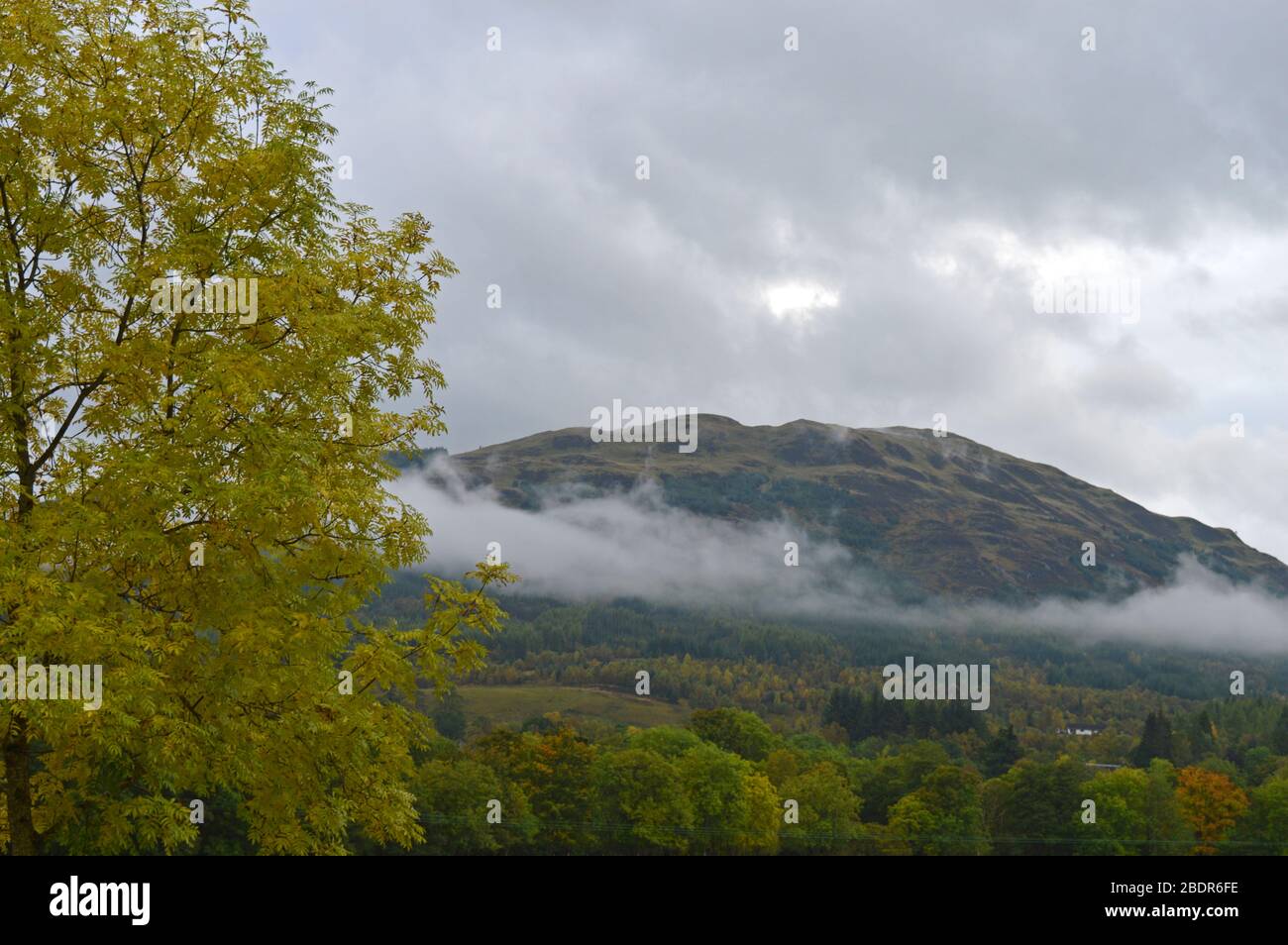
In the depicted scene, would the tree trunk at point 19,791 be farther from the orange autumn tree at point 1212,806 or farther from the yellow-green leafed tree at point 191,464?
the orange autumn tree at point 1212,806

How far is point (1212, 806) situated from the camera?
432 ft

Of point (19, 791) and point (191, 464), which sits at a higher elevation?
point (191, 464)

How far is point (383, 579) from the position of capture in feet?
54.3

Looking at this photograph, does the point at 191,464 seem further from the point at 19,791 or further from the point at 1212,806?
the point at 1212,806

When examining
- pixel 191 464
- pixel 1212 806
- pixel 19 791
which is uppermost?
pixel 191 464

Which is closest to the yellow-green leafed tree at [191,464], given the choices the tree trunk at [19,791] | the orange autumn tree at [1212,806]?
the tree trunk at [19,791]

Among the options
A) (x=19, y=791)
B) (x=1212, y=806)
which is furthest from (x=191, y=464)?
(x=1212, y=806)

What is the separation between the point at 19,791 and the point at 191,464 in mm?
5327

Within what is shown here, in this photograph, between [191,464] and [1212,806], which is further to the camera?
[1212,806]

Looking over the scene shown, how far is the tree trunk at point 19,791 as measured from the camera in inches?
580

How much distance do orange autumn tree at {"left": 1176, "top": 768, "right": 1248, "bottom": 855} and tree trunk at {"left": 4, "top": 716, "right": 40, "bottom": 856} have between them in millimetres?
140715
